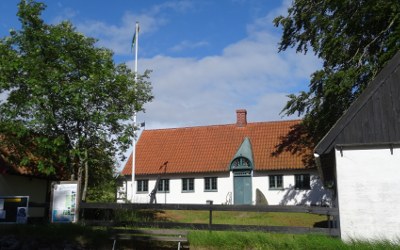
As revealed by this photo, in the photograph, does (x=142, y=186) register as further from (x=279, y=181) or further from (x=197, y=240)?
(x=197, y=240)

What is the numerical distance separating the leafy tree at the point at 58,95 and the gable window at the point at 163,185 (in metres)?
17.7

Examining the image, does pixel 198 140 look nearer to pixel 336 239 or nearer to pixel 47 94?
pixel 47 94

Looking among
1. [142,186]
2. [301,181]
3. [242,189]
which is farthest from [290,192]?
[142,186]

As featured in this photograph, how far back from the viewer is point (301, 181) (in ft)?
104

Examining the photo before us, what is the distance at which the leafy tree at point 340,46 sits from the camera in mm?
19625

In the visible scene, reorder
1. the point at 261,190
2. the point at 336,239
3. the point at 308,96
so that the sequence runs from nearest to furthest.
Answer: the point at 336,239
the point at 308,96
the point at 261,190

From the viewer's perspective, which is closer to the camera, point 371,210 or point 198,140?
point 371,210

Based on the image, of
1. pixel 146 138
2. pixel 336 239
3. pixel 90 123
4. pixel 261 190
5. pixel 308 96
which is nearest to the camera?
pixel 336 239

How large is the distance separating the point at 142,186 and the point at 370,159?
2611 cm

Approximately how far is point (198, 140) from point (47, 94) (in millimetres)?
22595

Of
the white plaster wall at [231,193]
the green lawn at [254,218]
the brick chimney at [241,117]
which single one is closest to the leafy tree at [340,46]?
the green lawn at [254,218]

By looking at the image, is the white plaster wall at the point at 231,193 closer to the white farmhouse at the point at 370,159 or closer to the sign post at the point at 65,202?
Answer: the white farmhouse at the point at 370,159

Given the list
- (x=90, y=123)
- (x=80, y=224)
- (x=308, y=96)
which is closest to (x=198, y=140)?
(x=308, y=96)

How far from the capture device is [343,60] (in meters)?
21.6
